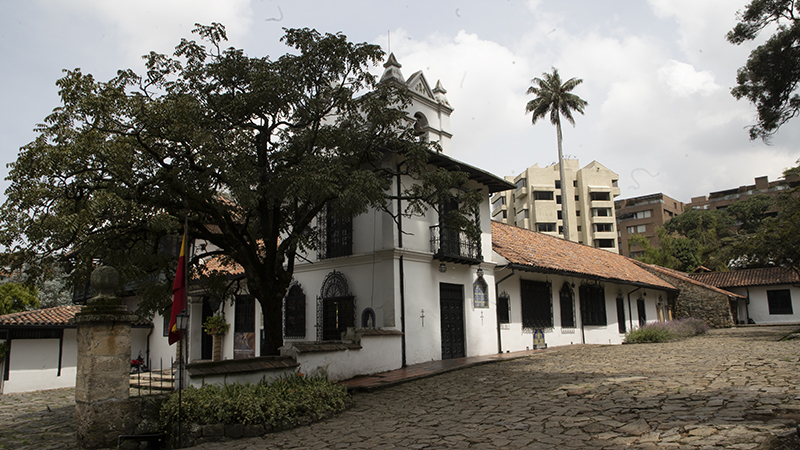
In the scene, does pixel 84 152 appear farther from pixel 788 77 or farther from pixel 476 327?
pixel 788 77

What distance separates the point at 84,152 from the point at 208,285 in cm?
447

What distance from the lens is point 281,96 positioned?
409 inches

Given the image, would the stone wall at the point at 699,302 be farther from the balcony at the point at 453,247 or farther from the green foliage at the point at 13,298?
the green foliage at the point at 13,298

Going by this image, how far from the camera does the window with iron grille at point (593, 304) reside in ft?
67.0

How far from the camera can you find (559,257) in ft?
66.8

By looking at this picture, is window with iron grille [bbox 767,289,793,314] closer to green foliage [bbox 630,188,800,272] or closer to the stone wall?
green foliage [bbox 630,188,800,272]

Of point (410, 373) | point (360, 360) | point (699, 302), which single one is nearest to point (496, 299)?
point (410, 373)

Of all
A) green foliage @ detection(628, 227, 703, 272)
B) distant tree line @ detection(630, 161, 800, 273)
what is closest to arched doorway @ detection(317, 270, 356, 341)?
distant tree line @ detection(630, 161, 800, 273)

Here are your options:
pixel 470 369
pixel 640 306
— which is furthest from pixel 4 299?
pixel 640 306

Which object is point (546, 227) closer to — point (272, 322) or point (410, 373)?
point (410, 373)

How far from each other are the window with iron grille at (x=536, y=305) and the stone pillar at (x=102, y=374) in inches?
504

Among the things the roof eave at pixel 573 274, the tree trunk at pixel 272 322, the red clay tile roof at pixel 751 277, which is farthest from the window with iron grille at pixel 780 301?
the tree trunk at pixel 272 322

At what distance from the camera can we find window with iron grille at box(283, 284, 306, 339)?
15383 millimetres

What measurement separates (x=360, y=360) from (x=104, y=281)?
19.0 feet
